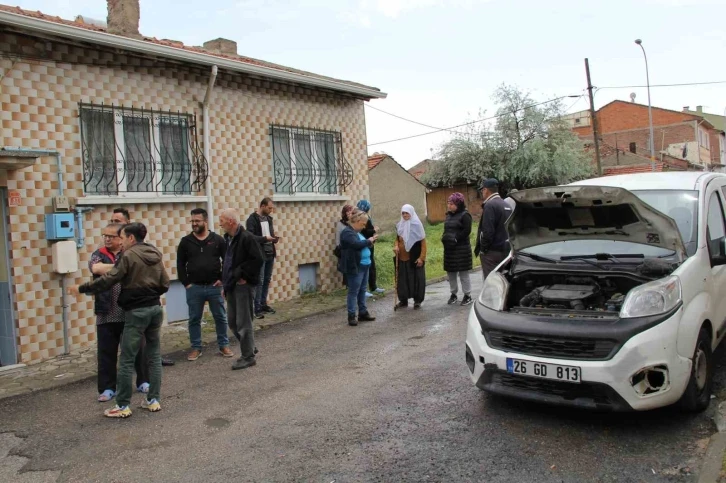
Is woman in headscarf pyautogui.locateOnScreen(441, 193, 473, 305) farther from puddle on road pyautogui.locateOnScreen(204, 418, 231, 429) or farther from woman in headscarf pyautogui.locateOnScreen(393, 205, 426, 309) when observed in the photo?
puddle on road pyautogui.locateOnScreen(204, 418, 231, 429)

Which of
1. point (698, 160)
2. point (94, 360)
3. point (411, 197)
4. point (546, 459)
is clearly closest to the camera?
point (546, 459)

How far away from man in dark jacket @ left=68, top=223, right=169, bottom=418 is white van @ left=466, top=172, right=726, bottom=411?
112 inches

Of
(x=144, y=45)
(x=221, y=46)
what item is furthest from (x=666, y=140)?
(x=144, y=45)

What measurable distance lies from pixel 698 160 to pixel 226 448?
189 ft

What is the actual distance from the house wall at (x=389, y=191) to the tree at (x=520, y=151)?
17.5ft

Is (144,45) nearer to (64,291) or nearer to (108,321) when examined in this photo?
(64,291)

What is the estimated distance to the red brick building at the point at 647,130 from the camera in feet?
169

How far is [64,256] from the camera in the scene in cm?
746

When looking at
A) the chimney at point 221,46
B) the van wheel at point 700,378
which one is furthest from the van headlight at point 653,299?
the chimney at point 221,46

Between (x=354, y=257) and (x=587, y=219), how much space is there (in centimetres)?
389

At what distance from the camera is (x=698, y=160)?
171ft

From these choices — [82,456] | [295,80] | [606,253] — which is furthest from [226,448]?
[295,80]

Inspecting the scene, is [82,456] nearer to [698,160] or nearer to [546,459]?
[546,459]

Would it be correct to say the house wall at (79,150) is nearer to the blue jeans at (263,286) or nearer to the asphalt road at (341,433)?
the blue jeans at (263,286)
